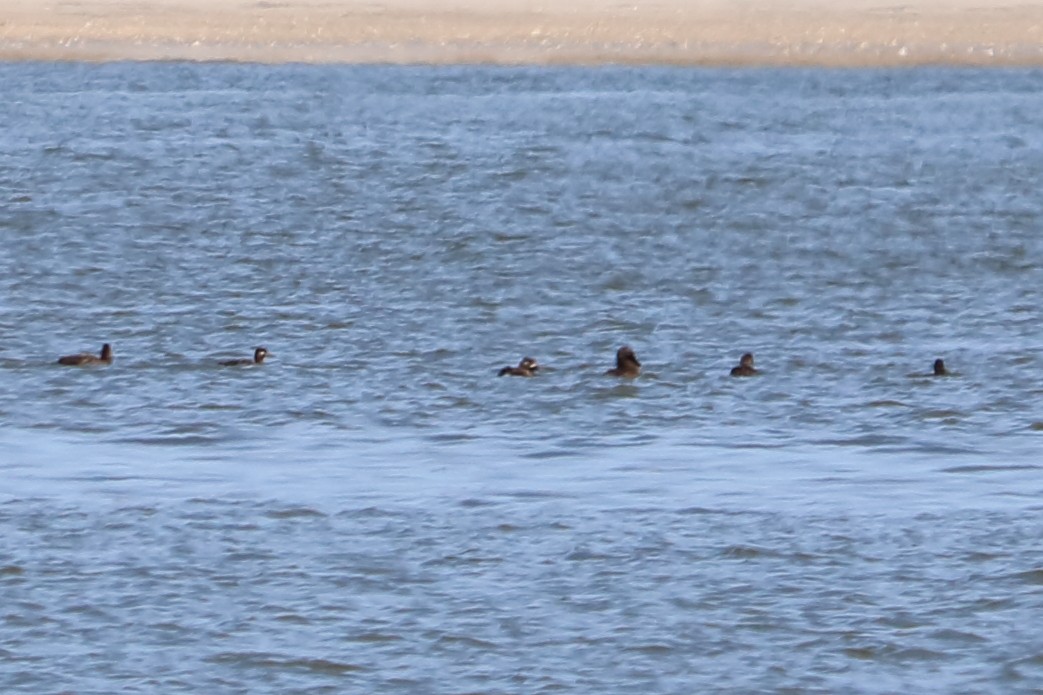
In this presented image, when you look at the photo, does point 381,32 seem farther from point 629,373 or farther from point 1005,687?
point 1005,687

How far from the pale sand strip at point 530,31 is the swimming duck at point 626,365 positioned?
29064mm

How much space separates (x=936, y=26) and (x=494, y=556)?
122 feet

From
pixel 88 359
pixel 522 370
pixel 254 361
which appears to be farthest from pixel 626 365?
pixel 88 359

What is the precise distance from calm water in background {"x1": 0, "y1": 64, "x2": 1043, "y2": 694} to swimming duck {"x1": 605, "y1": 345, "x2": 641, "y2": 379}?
216 mm

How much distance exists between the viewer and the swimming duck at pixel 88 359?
15.1 metres

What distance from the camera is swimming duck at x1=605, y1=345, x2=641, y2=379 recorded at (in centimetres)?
1491

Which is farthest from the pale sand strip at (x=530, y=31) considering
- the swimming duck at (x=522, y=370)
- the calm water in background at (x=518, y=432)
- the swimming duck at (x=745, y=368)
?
the swimming duck at (x=522, y=370)

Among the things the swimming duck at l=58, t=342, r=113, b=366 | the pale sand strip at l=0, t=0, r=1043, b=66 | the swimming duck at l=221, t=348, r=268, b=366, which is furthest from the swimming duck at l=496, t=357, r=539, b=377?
the pale sand strip at l=0, t=0, r=1043, b=66

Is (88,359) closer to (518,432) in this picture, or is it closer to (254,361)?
(254,361)

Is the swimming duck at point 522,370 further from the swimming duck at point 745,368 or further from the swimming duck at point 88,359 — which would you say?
the swimming duck at point 88,359

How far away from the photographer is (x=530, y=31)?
46.8m

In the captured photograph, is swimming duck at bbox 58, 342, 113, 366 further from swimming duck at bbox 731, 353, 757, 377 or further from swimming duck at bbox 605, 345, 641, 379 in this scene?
swimming duck at bbox 731, 353, 757, 377

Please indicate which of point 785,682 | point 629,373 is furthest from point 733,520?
point 629,373

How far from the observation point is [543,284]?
63.4ft
